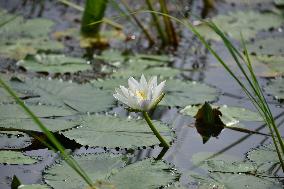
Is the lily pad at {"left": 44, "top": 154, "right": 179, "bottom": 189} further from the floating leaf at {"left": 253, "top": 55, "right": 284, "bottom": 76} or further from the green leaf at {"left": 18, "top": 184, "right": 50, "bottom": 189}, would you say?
the floating leaf at {"left": 253, "top": 55, "right": 284, "bottom": 76}

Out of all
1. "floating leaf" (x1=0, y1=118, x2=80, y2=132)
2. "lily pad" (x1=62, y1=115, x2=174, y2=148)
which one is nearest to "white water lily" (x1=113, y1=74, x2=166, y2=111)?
"lily pad" (x1=62, y1=115, x2=174, y2=148)

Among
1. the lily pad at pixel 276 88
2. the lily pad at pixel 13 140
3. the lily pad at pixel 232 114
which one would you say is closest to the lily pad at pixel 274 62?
the lily pad at pixel 276 88

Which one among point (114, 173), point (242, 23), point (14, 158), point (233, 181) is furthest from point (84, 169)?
point (242, 23)

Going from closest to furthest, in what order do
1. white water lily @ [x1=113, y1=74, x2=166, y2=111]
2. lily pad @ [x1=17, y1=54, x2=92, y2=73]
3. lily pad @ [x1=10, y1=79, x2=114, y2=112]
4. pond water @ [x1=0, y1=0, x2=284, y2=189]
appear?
white water lily @ [x1=113, y1=74, x2=166, y2=111]
pond water @ [x1=0, y1=0, x2=284, y2=189]
lily pad @ [x1=10, y1=79, x2=114, y2=112]
lily pad @ [x1=17, y1=54, x2=92, y2=73]

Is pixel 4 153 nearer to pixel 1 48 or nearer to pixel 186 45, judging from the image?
pixel 1 48

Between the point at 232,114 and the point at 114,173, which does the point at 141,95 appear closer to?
the point at 114,173

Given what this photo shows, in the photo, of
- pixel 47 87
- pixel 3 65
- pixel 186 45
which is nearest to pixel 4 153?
pixel 47 87
